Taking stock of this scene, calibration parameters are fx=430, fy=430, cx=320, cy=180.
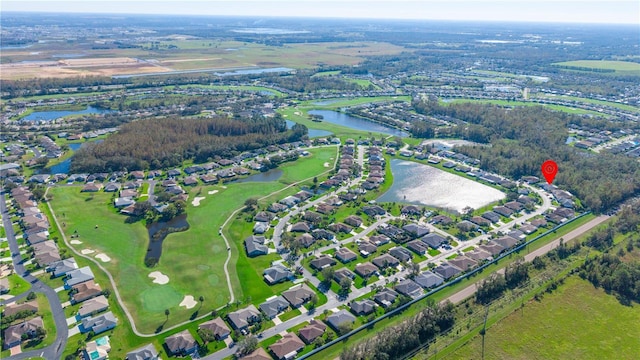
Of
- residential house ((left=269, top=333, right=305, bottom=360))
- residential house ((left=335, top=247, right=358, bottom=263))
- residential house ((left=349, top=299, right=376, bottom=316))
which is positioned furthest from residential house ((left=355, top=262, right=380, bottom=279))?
residential house ((left=269, top=333, right=305, bottom=360))

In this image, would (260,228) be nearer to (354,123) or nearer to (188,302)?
(188,302)

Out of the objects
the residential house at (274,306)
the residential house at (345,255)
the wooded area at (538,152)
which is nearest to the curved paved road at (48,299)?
the residential house at (274,306)

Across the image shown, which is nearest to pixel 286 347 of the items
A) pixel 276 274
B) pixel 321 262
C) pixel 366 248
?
pixel 276 274

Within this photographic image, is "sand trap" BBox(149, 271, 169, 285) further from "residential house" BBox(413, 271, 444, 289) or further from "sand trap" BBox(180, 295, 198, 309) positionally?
"residential house" BBox(413, 271, 444, 289)

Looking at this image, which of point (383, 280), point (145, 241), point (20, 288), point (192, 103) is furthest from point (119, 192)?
point (192, 103)

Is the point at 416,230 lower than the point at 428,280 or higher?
higher

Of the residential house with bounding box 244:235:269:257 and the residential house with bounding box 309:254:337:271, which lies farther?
the residential house with bounding box 244:235:269:257
